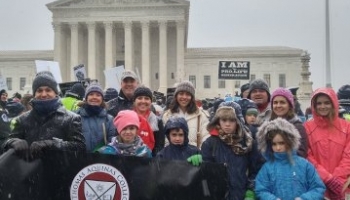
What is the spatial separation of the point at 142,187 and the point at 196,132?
87.5 inches

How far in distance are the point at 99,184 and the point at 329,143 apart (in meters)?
2.64

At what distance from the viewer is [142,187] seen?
14.5ft

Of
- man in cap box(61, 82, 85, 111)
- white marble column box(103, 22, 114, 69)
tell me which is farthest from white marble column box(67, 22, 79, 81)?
man in cap box(61, 82, 85, 111)

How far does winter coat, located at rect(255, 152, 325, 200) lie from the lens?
16.3ft

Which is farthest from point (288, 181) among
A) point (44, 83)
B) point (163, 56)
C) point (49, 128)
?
point (163, 56)

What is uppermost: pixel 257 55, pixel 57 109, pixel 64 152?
pixel 257 55

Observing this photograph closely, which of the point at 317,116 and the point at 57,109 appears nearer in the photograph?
the point at 57,109

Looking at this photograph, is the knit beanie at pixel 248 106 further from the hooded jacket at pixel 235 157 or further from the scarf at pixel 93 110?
the scarf at pixel 93 110

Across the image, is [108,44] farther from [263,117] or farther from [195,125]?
[263,117]

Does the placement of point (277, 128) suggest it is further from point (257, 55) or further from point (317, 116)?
point (257, 55)

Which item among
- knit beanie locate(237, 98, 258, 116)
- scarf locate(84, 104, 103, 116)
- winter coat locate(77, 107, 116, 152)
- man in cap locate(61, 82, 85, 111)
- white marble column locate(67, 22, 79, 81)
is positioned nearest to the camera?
winter coat locate(77, 107, 116, 152)

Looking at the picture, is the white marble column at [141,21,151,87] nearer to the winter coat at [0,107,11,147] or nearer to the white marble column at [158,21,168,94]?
the white marble column at [158,21,168,94]

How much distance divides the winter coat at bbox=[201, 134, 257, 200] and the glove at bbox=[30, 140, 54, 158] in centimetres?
167

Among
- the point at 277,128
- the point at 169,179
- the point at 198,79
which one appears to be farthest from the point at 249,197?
the point at 198,79
